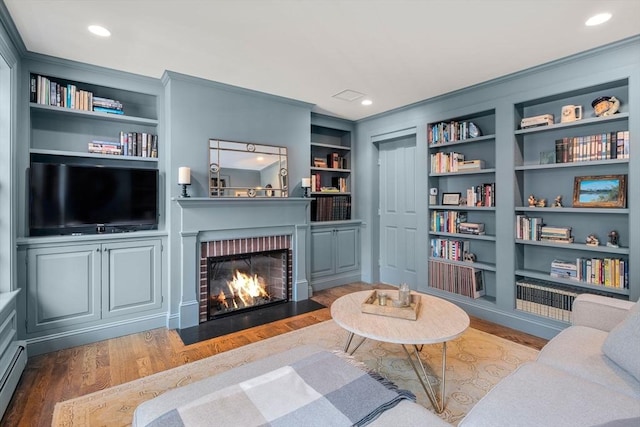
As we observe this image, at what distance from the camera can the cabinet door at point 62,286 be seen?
252 centimetres

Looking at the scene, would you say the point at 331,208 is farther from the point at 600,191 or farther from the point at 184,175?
the point at 600,191

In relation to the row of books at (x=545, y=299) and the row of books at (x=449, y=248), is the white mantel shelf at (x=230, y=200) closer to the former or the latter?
the row of books at (x=449, y=248)

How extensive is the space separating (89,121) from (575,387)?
3.93m

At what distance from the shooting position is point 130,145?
3.00 m

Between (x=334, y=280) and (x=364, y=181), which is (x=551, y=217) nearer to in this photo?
(x=364, y=181)

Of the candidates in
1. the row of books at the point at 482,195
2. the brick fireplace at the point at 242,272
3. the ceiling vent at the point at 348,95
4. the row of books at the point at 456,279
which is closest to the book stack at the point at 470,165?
the row of books at the point at 482,195

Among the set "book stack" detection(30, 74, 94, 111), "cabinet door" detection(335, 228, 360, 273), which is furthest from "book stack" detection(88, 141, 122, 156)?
"cabinet door" detection(335, 228, 360, 273)

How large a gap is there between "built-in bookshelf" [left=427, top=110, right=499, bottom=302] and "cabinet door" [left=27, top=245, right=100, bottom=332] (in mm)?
3479

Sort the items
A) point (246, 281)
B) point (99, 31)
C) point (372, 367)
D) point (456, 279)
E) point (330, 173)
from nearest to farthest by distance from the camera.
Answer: point (99, 31) < point (372, 367) < point (456, 279) < point (246, 281) < point (330, 173)

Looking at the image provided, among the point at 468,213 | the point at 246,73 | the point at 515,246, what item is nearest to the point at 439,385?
the point at 515,246

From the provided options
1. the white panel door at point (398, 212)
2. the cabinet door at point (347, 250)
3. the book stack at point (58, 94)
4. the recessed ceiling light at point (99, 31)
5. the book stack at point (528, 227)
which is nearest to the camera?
the recessed ceiling light at point (99, 31)

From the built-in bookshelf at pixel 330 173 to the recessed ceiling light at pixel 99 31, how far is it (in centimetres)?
248

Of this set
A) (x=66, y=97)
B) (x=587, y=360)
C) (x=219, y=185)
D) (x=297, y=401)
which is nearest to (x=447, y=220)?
(x=587, y=360)

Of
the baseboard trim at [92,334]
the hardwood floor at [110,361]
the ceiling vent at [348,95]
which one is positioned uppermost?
the ceiling vent at [348,95]
